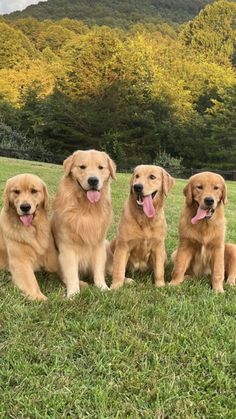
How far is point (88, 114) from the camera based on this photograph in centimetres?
3719

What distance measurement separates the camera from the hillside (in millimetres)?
76500

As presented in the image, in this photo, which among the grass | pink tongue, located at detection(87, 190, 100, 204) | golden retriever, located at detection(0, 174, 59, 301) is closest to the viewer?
the grass

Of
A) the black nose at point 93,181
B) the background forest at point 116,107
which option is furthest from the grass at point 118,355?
the background forest at point 116,107

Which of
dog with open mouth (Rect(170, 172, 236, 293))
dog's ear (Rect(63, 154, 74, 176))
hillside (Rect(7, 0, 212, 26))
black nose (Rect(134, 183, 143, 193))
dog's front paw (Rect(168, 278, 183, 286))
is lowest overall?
dog's front paw (Rect(168, 278, 183, 286))

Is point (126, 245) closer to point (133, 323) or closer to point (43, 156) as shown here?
point (133, 323)

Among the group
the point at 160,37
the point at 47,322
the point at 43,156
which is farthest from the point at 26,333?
the point at 160,37

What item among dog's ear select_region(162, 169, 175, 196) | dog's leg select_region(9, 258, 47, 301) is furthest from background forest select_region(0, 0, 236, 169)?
dog's leg select_region(9, 258, 47, 301)

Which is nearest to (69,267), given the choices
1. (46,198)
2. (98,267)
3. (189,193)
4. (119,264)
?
(98,267)

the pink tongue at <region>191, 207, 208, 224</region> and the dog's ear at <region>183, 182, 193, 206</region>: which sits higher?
the dog's ear at <region>183, 182, 193, 206</region>

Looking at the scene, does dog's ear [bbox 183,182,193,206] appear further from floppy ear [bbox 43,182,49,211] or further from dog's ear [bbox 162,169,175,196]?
floppy ear [bbox 43,182,49,211]

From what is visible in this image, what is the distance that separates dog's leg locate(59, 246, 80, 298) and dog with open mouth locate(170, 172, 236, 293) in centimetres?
92

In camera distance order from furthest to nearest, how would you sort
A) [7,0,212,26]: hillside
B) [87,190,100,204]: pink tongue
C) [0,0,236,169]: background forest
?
[7,0,212,26]: hillside, [0,0,236,169]: background forest, [87,190,100,204]: pink tongue

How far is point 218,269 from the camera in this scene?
13.9ft

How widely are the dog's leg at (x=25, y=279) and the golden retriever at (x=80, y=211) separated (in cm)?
30
